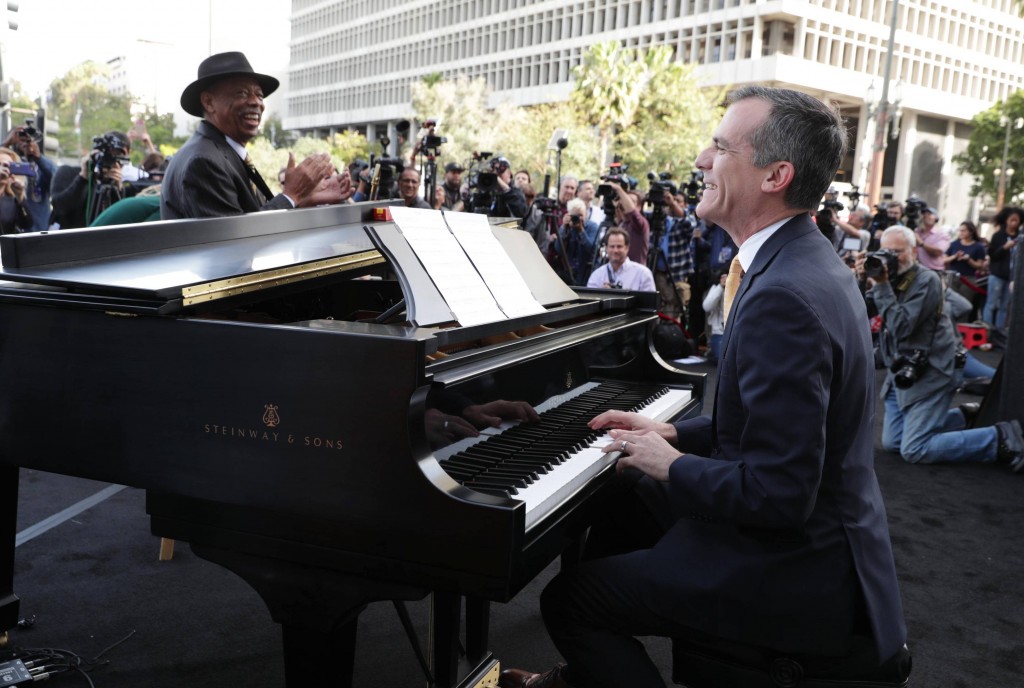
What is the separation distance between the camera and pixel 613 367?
3232 millimetres

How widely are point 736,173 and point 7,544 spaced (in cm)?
268

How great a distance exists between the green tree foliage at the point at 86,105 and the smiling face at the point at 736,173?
55.6 ft

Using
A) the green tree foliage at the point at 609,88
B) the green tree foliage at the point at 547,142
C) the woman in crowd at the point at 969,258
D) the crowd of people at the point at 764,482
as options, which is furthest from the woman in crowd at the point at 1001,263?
the green tree foliage at the point at 609,88

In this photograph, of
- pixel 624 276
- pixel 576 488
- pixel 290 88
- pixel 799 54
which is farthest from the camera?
pixel 290 88

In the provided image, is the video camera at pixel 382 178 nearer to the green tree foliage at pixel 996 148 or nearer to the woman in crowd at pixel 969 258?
the woman in crowd at pixel 969 258

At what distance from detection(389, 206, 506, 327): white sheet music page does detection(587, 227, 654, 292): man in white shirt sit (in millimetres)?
5369

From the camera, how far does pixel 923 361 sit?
6145 mm

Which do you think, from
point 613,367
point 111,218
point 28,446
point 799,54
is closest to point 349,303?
point 613,367

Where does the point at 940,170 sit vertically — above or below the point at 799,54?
below

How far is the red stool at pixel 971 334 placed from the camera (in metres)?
10.8

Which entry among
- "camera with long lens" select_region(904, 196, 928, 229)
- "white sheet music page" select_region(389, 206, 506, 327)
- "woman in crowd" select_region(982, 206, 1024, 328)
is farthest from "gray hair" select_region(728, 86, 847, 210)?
"woman in crowd" select_region(982, 206, 1024, 328)

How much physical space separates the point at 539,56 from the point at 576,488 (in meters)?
63.3

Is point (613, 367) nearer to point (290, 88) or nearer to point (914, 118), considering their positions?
point (914, 118)

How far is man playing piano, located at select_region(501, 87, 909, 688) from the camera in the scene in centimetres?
177
